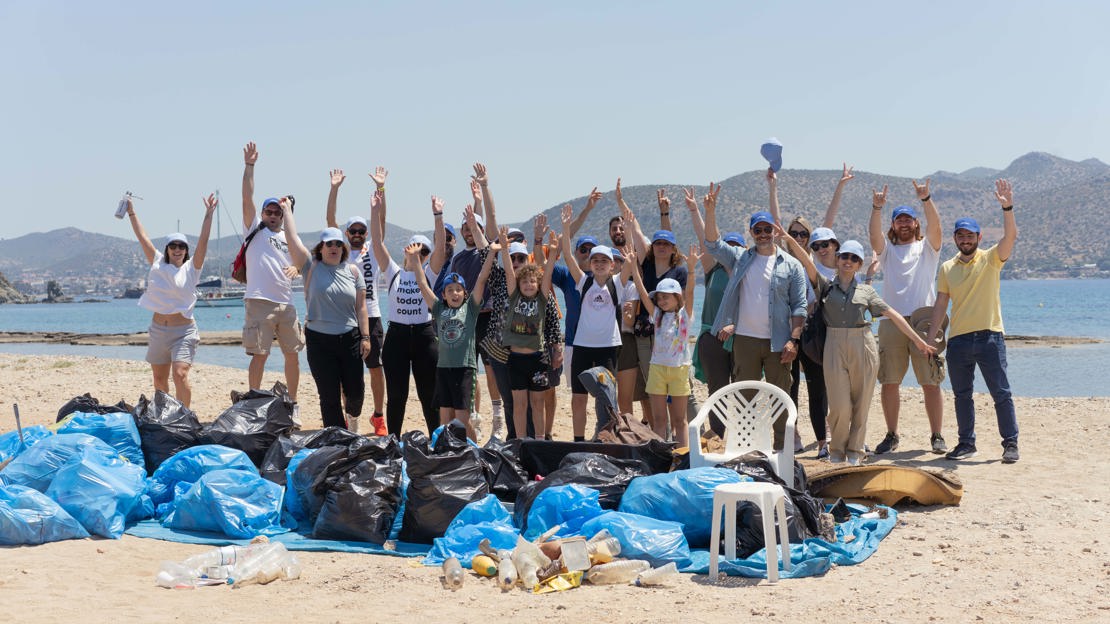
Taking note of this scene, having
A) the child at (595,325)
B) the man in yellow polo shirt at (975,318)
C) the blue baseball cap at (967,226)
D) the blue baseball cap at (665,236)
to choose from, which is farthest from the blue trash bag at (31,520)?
the blue baseball cap at (967,226)

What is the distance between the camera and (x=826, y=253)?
802 cm

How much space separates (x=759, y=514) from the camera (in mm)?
5199

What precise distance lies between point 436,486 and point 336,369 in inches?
99.7

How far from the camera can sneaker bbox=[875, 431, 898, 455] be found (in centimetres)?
839

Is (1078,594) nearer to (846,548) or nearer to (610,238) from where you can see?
(846,548)

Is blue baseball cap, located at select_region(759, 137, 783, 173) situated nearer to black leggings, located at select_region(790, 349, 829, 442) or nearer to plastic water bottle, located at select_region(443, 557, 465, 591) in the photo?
black leggings, located at select_region(790, 349, 829, 442)

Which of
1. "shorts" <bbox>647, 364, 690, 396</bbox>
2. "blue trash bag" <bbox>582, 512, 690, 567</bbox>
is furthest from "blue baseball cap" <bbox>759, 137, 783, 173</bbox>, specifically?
"blue trash bag" <bbox>582, 512, 690, 567</bbox>

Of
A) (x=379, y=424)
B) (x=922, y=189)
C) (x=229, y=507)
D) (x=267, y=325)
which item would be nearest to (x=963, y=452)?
(x=922, y=189)

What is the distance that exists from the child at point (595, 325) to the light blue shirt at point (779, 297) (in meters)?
0.80

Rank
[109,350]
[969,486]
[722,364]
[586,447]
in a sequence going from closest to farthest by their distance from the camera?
1. [586,447]
2. [969,486]
3. [722,364]
4. [109,350]

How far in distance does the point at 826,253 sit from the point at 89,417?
18.3 ft

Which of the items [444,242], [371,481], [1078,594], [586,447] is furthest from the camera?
[444,242]

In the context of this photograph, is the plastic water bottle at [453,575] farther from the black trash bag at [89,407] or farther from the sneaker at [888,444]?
the sneaker at [888,444]

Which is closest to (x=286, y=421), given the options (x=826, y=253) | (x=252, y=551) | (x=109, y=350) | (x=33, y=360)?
(x=252, y=551)
